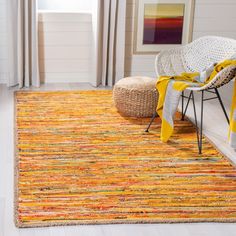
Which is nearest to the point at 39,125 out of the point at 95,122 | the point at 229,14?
the point at 95,122

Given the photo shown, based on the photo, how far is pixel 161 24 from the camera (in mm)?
5082

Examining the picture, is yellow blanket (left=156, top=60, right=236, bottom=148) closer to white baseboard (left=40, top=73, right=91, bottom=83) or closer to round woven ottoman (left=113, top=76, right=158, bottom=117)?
round woven ottoman (left=113, top=76, right=158, bottom=117)

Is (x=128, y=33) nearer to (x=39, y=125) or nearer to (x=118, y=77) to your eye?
(x=118, y=77)

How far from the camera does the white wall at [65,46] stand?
4.98m

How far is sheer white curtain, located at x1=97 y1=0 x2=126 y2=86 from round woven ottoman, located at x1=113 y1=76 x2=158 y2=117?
916 mm

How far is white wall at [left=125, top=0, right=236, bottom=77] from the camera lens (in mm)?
5123

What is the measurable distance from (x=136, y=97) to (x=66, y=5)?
155 cm

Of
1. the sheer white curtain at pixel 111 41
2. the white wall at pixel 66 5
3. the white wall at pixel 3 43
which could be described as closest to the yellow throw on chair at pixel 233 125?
the sheer white curtain at pixel 111 41

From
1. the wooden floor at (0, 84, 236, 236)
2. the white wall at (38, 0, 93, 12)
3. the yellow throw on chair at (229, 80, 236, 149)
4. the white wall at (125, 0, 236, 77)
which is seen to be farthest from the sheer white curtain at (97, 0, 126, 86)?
the yellow throw on chair at (229, 80, 236, 149)

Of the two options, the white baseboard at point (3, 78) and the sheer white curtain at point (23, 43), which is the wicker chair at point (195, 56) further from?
the white baseboard at point (3, 78)

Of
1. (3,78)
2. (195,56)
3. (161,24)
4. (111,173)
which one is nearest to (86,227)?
(111,173)

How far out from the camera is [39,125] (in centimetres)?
388

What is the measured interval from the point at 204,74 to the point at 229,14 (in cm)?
178

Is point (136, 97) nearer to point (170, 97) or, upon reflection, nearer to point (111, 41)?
point (170, 97)
